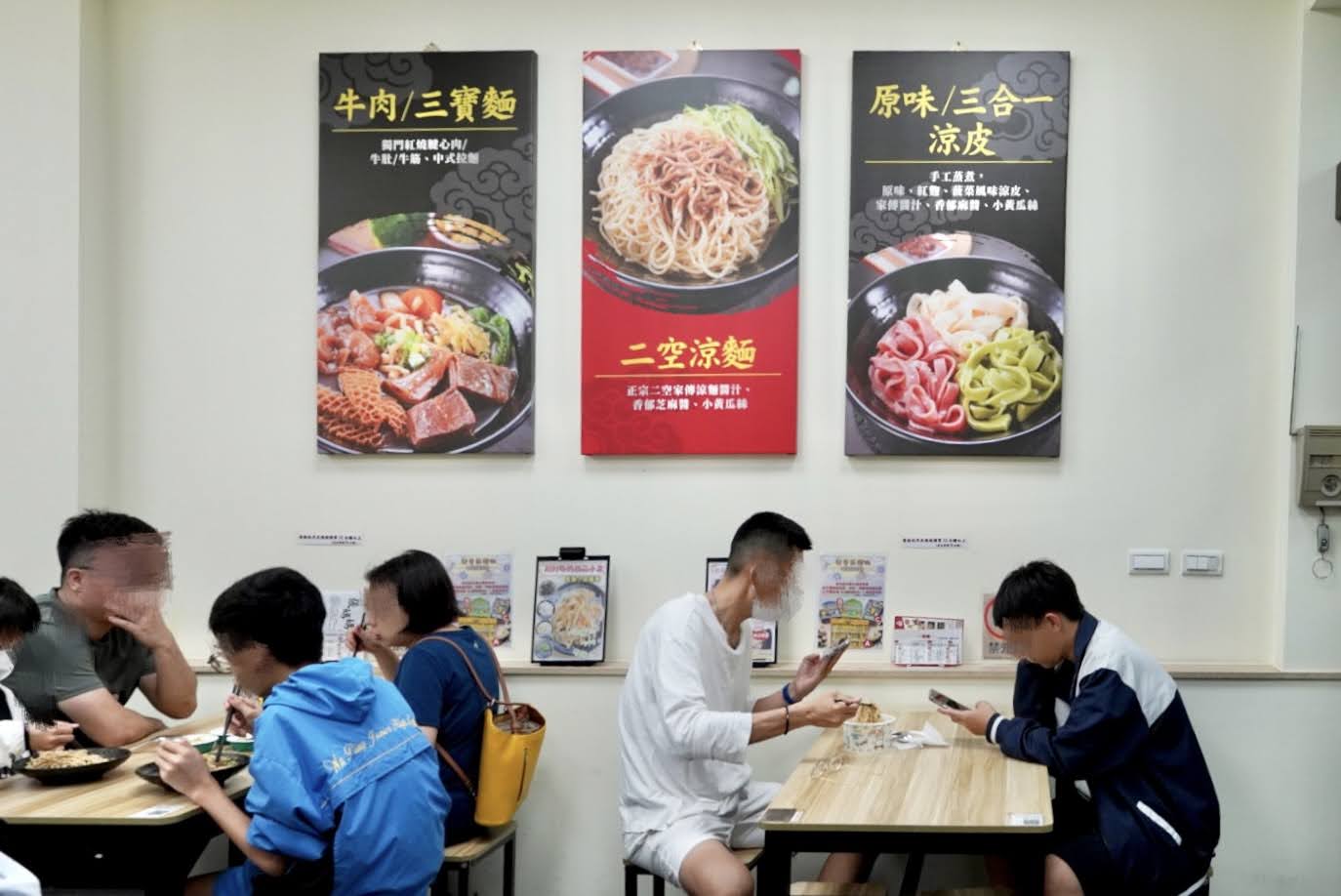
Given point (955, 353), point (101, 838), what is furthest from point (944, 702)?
point (101, 838)

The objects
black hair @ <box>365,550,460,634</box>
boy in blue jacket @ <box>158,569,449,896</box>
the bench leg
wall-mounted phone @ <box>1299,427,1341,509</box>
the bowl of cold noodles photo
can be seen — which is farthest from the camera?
wall-mounted phone @ <box>1299,427,1341,509</box>

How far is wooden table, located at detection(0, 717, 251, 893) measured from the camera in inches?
110

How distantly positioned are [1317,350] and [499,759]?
3104 millimetres

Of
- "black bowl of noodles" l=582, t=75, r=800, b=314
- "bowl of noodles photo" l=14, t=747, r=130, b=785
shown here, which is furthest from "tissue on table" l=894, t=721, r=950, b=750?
"bowl of noodles photo" l=14, t=747, r=130, b=785

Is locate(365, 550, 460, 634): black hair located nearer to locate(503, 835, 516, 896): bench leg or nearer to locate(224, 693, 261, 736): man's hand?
locate(224, 693, 261, 736): man's hand

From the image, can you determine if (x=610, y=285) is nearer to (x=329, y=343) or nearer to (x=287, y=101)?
(x=329, y=343)

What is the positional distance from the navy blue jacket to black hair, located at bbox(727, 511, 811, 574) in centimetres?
85

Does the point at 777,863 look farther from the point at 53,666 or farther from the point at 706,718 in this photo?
the point at 53,666

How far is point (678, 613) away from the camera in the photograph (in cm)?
354

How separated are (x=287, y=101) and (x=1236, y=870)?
4.39 metres

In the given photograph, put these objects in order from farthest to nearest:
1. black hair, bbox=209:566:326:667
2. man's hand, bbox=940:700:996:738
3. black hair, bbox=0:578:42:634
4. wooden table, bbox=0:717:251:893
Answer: man's hand, bbox=940:700:996:738 < black hair, bbox=0:578:42:634 < wooden table, bbox=0:717:251:893 < black hair, bbox=209:566:326:667

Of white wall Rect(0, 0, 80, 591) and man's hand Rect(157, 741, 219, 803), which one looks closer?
man's hand Rect(157, 741, 219, 803)

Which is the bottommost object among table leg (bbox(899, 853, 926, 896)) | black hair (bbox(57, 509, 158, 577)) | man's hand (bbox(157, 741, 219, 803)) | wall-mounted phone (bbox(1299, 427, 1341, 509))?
table leg (bbox(899, 853, 926, 896))

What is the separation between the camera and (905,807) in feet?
9.71
